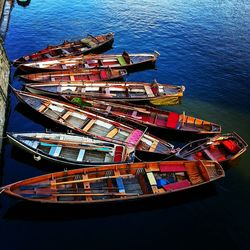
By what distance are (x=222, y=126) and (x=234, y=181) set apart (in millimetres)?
8989

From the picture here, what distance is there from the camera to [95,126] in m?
34.2

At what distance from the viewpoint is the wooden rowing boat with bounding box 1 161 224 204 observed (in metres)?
25.3

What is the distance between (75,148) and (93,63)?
19136 millimetres

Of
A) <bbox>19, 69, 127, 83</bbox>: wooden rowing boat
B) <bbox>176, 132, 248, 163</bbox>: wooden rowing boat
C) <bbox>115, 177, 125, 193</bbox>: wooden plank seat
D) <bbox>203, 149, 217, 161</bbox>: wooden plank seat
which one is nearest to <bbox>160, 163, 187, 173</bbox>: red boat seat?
<bbox>176, 132, 248, 163</bbox>: wooden rowing boat

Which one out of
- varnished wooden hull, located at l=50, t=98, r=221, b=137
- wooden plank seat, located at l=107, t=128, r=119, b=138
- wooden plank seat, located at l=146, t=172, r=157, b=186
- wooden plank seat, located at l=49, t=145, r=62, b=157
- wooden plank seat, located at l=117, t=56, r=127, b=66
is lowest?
wooden plank seat, located at l=49, t=145, r=62, b=157

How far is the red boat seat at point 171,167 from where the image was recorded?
29.3 meters

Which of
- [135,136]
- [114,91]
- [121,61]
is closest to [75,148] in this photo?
[135,136]

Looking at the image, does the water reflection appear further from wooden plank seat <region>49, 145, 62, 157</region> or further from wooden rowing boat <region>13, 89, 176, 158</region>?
wooden plank seat <region>49, 145, 62, 157</region>

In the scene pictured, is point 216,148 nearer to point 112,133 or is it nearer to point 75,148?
point 112,133

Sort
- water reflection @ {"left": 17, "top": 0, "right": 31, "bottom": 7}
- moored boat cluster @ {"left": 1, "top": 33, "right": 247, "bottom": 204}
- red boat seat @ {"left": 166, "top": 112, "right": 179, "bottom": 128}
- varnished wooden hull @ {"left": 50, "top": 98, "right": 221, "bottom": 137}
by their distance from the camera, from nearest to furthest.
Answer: moored boat cluster @ {"left": 1, "top": 33, "right": 247, "bottom": 204}, varnished wooden hull @ {"left": 50, "top": 98, "right": 221, "bottom": 137}, red boat seat @ {"left": 166, "top": 112, "right": 179, "bottom": 128}, water reflection @ {"left": 17, "top": 0, "right": 31, "bottom": 7}

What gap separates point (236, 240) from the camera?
25266 mm

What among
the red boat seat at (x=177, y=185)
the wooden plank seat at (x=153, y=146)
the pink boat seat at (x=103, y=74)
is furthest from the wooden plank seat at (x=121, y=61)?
the red boat seat at (x=177, y=185)

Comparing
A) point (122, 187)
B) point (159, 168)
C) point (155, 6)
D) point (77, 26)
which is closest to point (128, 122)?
point (159, 168)

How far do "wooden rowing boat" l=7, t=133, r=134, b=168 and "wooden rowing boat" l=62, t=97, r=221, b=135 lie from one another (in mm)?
5374
